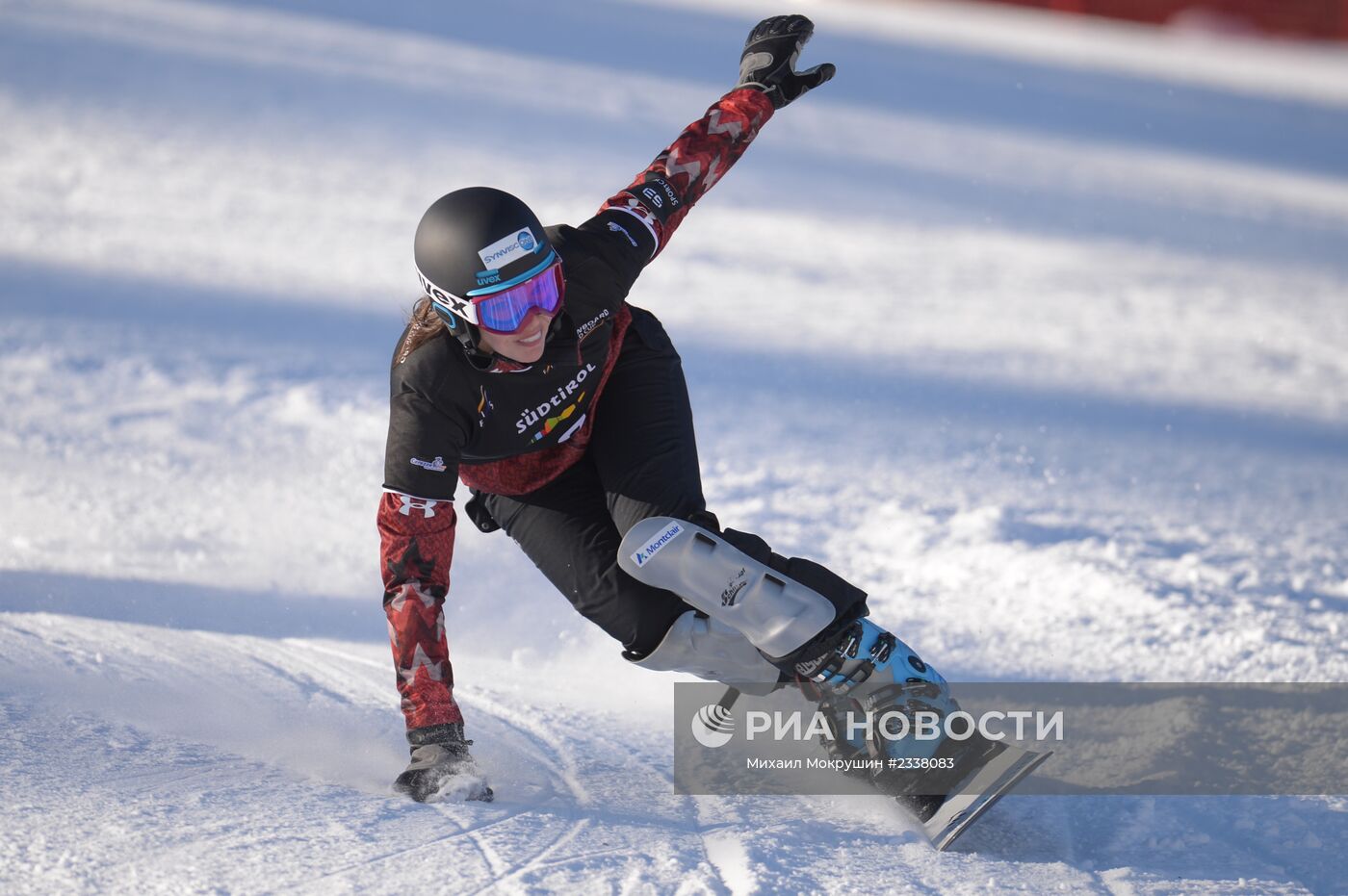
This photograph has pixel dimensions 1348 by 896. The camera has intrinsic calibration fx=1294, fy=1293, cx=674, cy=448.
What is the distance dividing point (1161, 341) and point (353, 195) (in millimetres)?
5027

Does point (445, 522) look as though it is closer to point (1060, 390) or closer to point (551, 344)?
point (551, 344)

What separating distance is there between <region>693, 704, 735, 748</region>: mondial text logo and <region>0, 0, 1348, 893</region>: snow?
0.17 metres

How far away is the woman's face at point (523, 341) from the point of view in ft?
8.39

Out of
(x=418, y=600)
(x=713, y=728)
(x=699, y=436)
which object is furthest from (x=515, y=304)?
(x=699, y=436)

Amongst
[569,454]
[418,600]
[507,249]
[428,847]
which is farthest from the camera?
[569,454]

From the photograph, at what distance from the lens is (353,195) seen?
840 centimetres

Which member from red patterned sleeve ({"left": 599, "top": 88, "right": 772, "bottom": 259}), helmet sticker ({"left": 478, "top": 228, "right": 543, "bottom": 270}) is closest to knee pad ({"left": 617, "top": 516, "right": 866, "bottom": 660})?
helmet sticker ({"left": 478, "top": 228, "right": 543, "bottom": 270})

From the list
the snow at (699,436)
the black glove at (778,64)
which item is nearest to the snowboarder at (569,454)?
the black glove at (778,64)

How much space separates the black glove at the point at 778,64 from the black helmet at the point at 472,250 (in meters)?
0.97

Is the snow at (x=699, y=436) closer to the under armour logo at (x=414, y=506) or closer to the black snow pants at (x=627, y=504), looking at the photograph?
the black snow pants at (x=627, y=504)

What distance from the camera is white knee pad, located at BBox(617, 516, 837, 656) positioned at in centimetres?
260

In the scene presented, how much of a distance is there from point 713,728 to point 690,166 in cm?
134

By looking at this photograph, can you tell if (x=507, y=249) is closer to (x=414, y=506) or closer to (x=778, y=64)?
(x=414, y=506)

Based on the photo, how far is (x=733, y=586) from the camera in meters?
2.59
